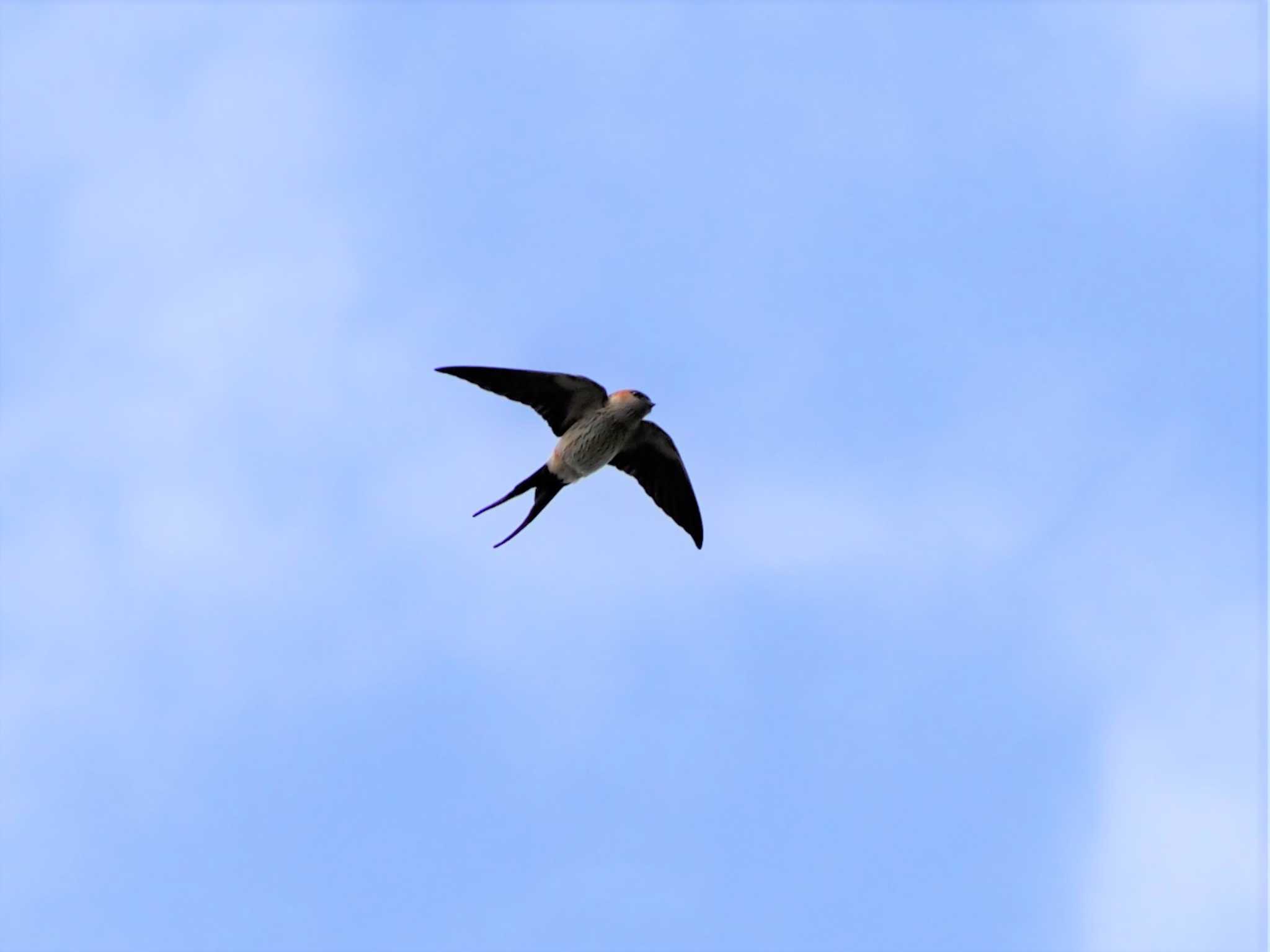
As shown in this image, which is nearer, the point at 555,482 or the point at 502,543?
the point at 502,543

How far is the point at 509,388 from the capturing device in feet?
55.7

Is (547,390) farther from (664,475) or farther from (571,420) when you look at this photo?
(664,475)

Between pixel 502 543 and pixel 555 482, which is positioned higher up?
pixel 555 482

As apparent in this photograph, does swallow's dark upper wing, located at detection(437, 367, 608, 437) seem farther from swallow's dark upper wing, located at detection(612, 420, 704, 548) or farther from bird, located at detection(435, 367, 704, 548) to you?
swallow's dark upper wing, located at detection(612, 420, 704, 548)

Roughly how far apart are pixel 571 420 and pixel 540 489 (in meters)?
0.77

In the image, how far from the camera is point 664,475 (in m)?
17.8

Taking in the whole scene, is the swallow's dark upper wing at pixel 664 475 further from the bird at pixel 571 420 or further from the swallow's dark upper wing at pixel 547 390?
the swallow's dark upper wing at pixel 547 390

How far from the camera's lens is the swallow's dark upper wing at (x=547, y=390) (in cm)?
1684

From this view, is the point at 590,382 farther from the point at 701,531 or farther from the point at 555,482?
the point at 701,531

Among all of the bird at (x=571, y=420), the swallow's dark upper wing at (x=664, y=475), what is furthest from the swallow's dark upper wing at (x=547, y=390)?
the swallow's dark upper wing at (x=664, y=475)

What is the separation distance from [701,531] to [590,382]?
7.35 feet

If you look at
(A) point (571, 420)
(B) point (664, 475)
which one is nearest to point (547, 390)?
(A) point (571, 420)

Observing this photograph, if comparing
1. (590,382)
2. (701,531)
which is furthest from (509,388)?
(701,531)

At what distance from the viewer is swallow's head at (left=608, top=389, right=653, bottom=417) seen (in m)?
16.7
